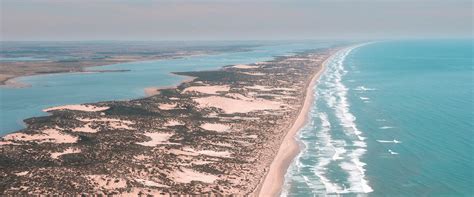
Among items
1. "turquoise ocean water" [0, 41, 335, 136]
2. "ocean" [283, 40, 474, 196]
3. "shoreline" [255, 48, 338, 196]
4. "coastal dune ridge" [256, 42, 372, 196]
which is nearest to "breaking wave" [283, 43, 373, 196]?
"ocean" [283, 40, 474, 196]

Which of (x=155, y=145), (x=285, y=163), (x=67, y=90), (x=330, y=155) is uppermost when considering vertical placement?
(x=155, y=145)

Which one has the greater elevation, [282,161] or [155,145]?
[155,145]

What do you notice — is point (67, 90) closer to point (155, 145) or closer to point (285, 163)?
point (155, 145)

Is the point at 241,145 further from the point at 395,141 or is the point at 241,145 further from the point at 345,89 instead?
the point at 345,89

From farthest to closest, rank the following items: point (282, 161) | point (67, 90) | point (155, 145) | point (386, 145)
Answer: point (67, 90) → point (386, 145) → point (155, 145) → point (282, 161)

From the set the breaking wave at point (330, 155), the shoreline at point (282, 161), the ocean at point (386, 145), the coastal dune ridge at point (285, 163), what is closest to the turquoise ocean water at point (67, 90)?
the shoreline at point (282, 161)

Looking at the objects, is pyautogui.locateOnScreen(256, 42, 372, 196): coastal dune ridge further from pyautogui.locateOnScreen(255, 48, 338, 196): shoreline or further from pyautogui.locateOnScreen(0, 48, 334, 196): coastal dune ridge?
pyautogui.locateOnScreen(0, 48, 334, 196): coastal dune ridge

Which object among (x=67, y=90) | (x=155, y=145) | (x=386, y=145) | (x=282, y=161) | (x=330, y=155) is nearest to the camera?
(x=282, y=161)

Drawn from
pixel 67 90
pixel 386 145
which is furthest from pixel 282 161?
pixel 67 90
